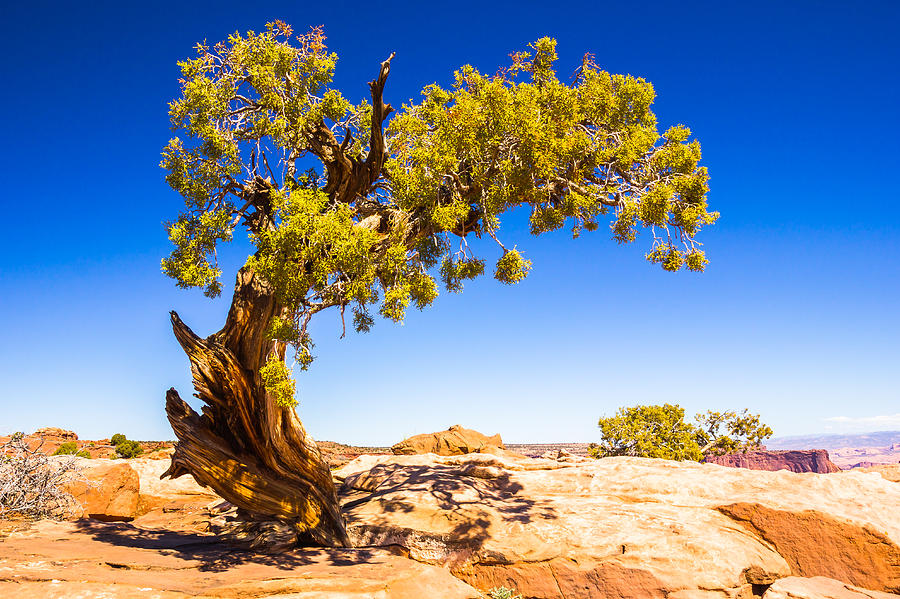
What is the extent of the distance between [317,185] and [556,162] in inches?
270

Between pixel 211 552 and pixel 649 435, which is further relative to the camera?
pixel 649 435

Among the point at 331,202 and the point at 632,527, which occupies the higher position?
the point at 331,202

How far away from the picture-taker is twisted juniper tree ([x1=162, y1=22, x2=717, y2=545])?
12641 millimetres

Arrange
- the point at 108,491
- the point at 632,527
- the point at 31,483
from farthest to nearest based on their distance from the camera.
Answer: the point at 108,491 → the point at 31,483 → the point at 632,527

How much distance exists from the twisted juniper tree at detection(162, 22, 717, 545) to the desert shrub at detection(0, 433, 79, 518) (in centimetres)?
622

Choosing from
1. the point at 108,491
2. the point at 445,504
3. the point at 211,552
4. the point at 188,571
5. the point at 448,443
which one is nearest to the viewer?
the point at 188,571

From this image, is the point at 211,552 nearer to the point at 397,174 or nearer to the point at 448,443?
the point at 397,174

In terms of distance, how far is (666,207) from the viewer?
15.4 m

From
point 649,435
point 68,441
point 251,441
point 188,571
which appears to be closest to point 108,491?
point 251,441

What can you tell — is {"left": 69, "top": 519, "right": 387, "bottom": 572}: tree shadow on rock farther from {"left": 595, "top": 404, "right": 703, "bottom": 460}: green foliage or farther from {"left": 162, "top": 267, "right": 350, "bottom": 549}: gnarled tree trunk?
{"left": 595, "top": 404, "right": 703, "bottom": 460}: green foliage

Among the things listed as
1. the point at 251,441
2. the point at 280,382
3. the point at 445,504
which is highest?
the point at 280,382

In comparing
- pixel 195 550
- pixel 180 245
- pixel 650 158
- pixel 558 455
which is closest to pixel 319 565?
pixel 195 550

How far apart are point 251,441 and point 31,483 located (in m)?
8.94

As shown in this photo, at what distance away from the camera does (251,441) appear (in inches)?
579
